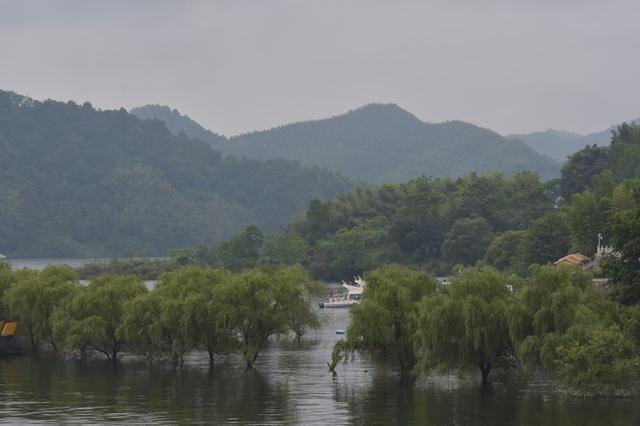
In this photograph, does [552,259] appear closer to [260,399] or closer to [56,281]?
[56,281]

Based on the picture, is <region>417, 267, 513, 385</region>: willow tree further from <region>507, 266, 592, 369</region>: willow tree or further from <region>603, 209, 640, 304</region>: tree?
<region>603, 209, 640, 304</region>: tree

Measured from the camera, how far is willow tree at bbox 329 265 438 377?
68.4 m

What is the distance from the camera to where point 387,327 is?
68.5 meters

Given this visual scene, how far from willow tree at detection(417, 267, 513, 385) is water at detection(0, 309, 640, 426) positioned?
1593mm

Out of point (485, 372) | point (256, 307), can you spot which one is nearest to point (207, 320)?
point (256, 307)

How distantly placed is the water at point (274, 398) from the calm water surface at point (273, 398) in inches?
1.9

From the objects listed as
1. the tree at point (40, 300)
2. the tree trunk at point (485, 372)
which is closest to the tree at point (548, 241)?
the tree at point (40, 300)

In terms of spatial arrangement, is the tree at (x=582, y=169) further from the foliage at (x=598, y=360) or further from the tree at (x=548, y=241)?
the foliage at (x=598, y=360)

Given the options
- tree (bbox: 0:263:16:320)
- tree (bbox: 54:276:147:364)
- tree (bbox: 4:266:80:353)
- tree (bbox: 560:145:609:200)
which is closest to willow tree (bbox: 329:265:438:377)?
tree (bbox: 54:276:147:364)

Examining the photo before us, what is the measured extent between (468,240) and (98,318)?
109 meters

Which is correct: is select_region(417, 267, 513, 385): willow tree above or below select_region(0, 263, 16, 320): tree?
below

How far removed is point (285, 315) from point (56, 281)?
1880cm

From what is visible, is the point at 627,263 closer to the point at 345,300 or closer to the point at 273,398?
the point at 273,398

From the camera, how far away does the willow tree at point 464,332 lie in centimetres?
6469
